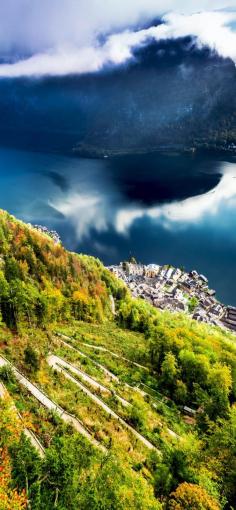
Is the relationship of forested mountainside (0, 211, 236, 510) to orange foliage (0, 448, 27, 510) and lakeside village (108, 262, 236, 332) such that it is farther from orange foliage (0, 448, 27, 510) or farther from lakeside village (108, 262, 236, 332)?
lakeside village (108, 262, 236, 332)

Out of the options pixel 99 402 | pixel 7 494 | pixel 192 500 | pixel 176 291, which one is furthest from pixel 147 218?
pixel 7 494

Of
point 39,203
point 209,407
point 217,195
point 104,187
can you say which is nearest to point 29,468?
point 209,407

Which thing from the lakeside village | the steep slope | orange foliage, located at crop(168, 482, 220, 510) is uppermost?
the lakeside village

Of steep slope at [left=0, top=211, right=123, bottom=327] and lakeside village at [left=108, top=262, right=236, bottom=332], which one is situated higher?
lakeside village at [left=108, top=262, right=236, bottom=332]

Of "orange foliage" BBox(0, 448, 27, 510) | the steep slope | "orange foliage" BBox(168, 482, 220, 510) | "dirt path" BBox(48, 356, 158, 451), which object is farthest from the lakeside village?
"orange foliage" BBox(0, 448, 27, 510)

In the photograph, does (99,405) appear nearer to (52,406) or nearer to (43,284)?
(52,406)
